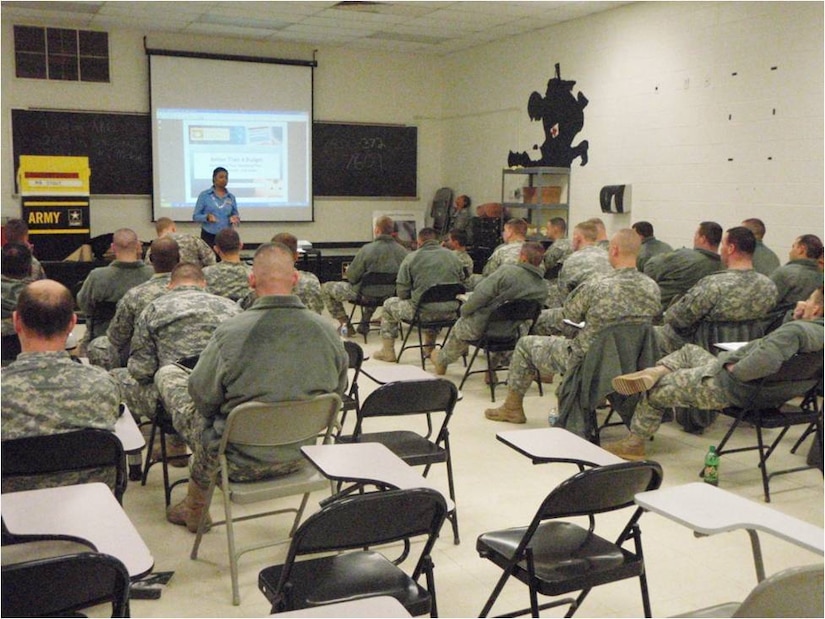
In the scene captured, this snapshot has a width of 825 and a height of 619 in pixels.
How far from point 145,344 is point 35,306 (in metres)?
1.20

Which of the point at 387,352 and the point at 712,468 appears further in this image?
the point at 387,352

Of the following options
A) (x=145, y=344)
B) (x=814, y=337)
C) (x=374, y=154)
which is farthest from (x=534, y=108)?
(x=145, y=344)

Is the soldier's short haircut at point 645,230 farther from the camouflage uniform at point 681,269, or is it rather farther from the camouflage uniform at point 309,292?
the camouflage uniform at point 309,292

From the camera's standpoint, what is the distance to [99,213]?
31.9 ft

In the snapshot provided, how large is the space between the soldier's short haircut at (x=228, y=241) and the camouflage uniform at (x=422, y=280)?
182 centimetres

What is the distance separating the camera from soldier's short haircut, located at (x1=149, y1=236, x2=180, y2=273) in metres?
4.25

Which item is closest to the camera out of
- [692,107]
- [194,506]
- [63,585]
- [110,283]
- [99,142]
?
[63,585]

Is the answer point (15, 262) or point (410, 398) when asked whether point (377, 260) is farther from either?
point (410, 398)

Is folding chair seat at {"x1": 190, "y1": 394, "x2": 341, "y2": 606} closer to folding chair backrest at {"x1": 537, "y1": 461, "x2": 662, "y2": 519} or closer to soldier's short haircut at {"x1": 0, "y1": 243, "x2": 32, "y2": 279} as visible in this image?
folding chair backrest at {"x1": 537, "y1": 461, "x2": 662, "y2": 519}

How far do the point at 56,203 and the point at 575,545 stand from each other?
7.71 m

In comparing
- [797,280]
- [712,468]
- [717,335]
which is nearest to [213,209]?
[717,335]

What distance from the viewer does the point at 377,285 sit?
7414 mm

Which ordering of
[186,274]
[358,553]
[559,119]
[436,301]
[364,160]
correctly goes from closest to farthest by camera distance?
1. [358,553]
2. [186,274]
3. [436,301]
4. [559,119]
5. [364,160]

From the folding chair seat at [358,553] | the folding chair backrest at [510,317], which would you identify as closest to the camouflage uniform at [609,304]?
the folding chair backrest at [510,317]
